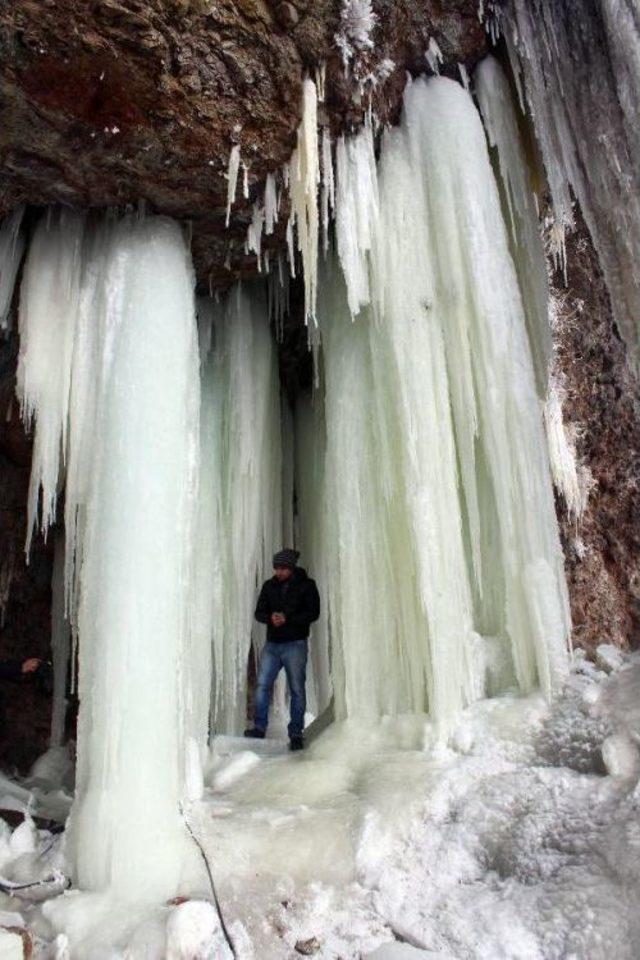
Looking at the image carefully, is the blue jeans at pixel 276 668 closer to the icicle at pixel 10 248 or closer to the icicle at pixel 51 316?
the icicle at pixel 51 316

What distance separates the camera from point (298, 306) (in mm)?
6020

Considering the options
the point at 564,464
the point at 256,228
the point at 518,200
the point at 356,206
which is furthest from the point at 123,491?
the point at 564,464

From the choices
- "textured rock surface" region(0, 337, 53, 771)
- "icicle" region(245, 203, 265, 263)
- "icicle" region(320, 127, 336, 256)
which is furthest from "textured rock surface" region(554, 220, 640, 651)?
"textured rock surface" region(0, 337, 53, 771)

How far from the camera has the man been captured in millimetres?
5086

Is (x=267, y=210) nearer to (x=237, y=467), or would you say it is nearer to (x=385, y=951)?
(x=237, y=467)

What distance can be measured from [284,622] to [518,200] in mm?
3151

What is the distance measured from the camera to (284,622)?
506 cm

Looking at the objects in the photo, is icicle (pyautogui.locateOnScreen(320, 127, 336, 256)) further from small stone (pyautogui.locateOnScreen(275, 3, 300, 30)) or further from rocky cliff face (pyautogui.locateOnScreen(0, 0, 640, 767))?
small stone (pyautogui.locateOnScreen(275, 3, 300, 30))

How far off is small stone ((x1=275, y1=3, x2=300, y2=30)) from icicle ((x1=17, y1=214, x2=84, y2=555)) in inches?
66.0

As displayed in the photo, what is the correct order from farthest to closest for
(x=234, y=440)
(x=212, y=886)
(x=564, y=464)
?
(x=564, y=464), (x=234, y=440), (x=212, y=886)

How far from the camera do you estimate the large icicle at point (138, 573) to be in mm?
3242

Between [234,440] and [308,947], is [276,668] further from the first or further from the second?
[308,947]

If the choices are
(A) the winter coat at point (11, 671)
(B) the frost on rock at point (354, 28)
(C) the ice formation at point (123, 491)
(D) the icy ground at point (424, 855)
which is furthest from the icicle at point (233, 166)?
(A) the winter coat at point (11, 671)

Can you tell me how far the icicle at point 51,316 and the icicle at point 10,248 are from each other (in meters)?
0.09
